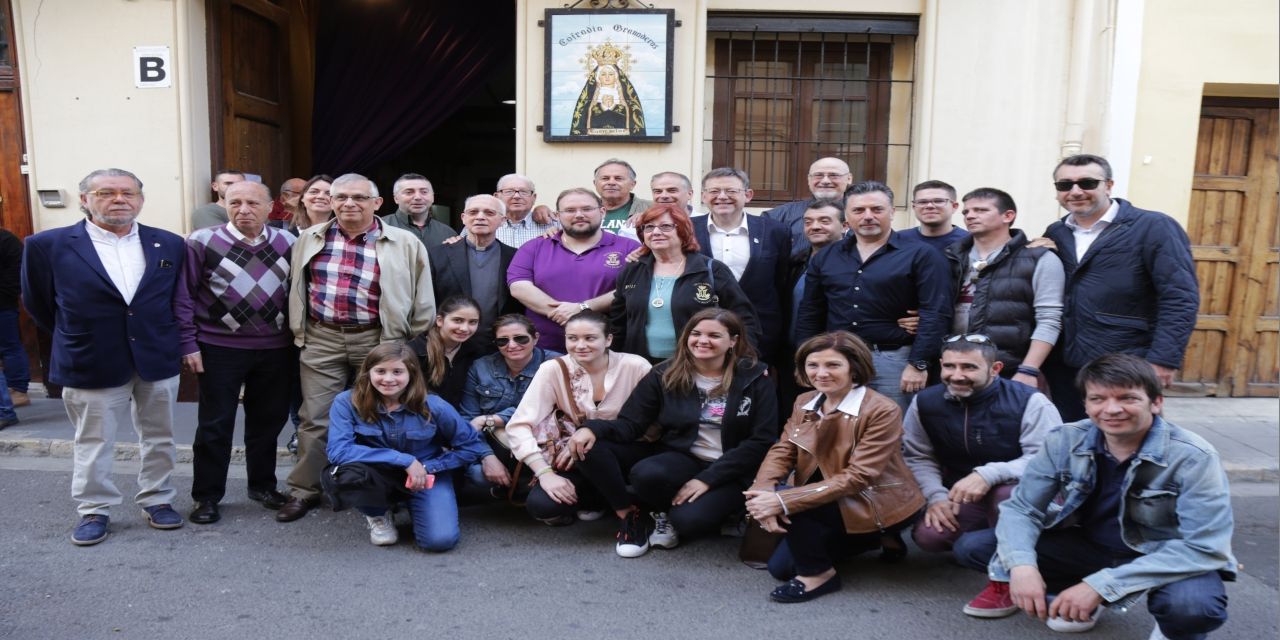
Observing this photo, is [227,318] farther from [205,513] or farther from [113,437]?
[205,513]

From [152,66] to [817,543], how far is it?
638cm

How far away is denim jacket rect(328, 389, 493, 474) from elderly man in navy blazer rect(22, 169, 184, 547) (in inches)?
37.9

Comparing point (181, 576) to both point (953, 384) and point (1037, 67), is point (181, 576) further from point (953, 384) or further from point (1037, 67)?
point (1037, 67)

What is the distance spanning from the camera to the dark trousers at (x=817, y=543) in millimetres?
3549

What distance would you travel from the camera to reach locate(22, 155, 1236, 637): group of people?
12.0ft

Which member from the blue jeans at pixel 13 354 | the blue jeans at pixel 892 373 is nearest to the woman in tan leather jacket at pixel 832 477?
the blue jeans at pixel 892 373

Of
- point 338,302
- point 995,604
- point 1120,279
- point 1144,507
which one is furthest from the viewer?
point 338,302

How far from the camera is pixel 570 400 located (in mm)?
4371

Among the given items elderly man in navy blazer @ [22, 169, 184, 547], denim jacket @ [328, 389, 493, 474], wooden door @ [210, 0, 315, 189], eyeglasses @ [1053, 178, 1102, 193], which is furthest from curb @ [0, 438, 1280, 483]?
eyeglasses @ [1053, 178, 1102, 193]

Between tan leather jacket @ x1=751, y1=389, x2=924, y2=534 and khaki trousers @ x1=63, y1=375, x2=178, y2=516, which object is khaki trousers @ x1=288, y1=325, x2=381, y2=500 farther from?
tan leather jacket @ x1=751, y1=389, x2=924, y2=534

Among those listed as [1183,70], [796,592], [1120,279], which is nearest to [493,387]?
[796,592]

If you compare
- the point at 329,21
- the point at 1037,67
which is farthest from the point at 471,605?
the point at 329,21

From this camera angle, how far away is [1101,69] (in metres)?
6.50

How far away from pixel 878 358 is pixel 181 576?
11.3 feet
